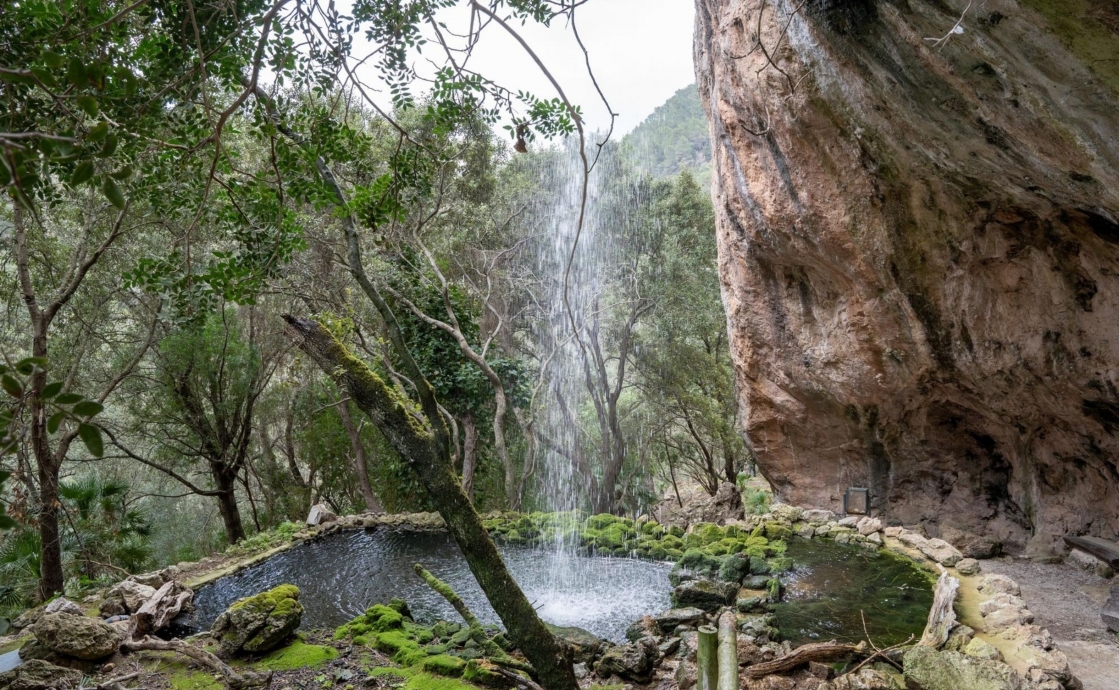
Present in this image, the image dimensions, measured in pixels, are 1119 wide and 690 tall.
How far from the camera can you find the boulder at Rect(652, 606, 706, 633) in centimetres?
544

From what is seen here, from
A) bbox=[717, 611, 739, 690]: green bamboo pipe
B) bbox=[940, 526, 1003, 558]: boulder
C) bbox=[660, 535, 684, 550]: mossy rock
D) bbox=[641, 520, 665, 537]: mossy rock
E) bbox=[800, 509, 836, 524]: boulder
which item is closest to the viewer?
bbox=[717, 611, 739, 690]: green bamboo pipe

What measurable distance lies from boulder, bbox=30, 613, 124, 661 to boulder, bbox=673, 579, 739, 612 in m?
4.61

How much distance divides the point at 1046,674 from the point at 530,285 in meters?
9.71

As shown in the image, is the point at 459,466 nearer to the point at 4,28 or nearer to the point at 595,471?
the point at 595,471

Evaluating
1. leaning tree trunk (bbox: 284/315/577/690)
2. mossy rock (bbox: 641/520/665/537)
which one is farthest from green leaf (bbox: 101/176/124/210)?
mossy rock (bbox: 641/520/665/537)

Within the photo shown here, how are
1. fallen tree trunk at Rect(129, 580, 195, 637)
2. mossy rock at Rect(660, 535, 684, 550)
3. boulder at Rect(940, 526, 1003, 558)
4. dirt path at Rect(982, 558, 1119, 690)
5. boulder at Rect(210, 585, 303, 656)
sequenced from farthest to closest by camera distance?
1. mossy rock at Rect(660, 535, 684, 550)
2. boulder at Rect(940, 526, 1003, 558)
3. fallen tree trunk at Rect(129, 580, 195, 637)
4. boulder at Rect(210, 585, 303, 656)
5. dirt path at Rect(982, 558, 1119, 690)

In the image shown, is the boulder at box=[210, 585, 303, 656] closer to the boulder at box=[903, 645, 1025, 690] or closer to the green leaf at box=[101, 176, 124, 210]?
the boulder at box=[903, 645, 1025, 690]

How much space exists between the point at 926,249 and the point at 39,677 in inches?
327

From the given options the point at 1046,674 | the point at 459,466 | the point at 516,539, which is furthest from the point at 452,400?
the point at 1046,674

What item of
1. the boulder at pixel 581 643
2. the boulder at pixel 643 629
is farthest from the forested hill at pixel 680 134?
the boulder at pixel 581 643

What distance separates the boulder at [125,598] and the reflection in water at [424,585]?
51 cm

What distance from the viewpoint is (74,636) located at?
432cm

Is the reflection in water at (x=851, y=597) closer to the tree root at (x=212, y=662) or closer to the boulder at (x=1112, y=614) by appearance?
the boulder at (x=1112, y=614)

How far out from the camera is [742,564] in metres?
6.80
